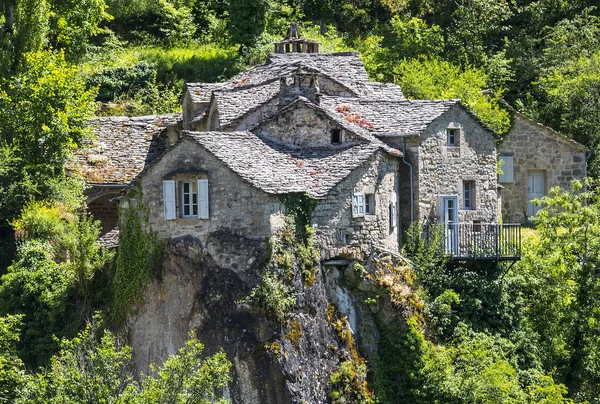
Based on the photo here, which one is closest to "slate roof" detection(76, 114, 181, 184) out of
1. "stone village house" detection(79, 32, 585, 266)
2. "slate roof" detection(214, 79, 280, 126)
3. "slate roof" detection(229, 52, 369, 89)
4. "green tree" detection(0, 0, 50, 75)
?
"stone village house" detection(79, 32, 585, 266)

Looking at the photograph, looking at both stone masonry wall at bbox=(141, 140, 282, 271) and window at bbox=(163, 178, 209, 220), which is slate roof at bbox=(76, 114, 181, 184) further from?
stone masonry wall at bbox=(141, 140, 282, 271)

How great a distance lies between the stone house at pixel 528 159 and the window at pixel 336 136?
15602mm

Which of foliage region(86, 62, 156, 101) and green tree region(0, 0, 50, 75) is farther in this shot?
foliage region(86, 62, 156, 101)

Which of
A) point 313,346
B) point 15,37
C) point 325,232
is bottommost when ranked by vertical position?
point 313,346

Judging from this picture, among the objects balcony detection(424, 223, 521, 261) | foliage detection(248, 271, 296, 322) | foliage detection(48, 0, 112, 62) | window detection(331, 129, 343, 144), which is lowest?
foliage detection(248, 271, 296, 322)

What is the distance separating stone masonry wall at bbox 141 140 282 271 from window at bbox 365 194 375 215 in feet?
12.7

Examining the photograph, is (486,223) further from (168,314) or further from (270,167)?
(168,314)

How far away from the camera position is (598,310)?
49875 millimetres

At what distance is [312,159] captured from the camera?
46.3 metres

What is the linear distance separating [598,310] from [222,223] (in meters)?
14.5

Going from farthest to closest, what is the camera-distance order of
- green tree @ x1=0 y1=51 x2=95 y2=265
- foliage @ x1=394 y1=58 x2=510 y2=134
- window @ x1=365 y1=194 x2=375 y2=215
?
1. foliage @ x1=394 y1=58 x2=510 y2=134
2. green tree @ x1=0 y1=51 x2=95 y2=265
3. window @ x1=365 y1=194 x2=375 y2=215

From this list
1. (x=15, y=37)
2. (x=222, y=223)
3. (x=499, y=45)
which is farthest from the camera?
(x=499, y=45)

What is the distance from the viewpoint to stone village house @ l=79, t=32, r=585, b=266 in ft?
143

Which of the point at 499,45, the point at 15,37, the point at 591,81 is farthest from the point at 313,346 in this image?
the point at 499,45
